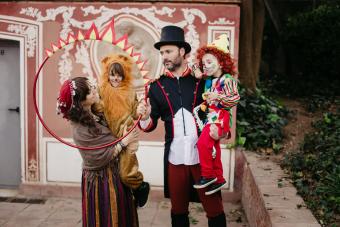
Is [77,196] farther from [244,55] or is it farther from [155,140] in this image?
[244,55]

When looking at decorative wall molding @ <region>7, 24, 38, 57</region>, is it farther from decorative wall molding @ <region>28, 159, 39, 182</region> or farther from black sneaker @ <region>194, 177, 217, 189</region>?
black sneaker @ <region>194, 177, 217, 189</region>

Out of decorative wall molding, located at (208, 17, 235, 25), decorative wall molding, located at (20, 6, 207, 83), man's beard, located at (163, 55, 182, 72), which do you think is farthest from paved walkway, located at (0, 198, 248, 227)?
decorative wall molding, located at (208, 17, 235, 25)

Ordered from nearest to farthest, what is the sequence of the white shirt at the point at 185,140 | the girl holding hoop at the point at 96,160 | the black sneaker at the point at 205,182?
the girl holding hoop at the point at 96,160 → the black sneaker at the point at 205,182 → the white shirt at the point at 185,140

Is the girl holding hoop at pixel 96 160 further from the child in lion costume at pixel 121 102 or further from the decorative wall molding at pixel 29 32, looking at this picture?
the decorative wall molding at pixel 29 32

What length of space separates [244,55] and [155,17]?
7.60 ft

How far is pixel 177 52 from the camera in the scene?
3.66 m

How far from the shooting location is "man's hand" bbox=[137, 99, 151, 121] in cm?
353

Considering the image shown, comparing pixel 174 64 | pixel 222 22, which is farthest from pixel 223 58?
pixel 222 22

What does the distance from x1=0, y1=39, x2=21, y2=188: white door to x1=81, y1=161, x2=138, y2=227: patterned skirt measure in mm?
3302

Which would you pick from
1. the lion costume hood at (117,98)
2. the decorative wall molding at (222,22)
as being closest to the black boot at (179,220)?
the lion costume hood at (117,98)

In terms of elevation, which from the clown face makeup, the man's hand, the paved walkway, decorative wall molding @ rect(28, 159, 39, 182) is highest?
the clown face makeup

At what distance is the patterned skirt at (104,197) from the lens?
3.49m

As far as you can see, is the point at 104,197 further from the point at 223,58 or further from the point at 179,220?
the point at 223,58

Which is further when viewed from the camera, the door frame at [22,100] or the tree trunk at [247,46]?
the tree trunk at [247,46]
